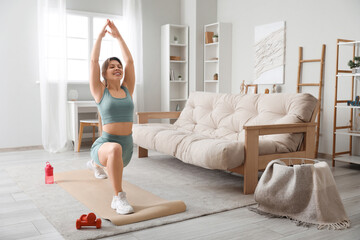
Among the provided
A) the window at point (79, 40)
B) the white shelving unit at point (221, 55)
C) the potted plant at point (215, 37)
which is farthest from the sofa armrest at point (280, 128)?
the window at point (79, 40)

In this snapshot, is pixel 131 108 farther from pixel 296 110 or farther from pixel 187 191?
pixel 296 110

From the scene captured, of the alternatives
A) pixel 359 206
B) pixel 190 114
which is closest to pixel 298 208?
pixel 359 206

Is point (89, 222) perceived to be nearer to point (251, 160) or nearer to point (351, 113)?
point (251, 160)

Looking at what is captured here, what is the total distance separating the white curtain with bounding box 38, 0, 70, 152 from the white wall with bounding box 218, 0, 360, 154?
261 cm

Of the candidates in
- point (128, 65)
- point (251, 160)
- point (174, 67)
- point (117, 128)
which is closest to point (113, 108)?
point (117, 128)

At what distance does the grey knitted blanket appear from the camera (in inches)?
91.1

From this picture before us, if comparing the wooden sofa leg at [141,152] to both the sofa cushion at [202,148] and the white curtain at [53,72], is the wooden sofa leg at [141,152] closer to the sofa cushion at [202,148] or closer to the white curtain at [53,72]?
the sofa cushion at [202,148]

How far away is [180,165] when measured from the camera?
4.10 metres

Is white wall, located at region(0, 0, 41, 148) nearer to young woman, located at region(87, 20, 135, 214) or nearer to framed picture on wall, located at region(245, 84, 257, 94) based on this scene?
young woman, located at region(87, 20, 135, 214)

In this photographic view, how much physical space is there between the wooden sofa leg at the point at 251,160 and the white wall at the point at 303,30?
6.29ft

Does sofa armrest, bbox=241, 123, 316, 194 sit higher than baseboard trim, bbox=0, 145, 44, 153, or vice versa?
sofa armrest, bbox=241, 123, 316, 194

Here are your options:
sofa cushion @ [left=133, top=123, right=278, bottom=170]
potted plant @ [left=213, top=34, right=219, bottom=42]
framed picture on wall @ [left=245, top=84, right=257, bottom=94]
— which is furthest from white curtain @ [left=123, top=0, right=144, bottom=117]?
sofa cushion @ [left=133, top=123, right=278, bottom=170]

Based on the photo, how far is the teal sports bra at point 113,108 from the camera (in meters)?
2.61

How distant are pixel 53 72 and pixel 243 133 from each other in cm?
297
